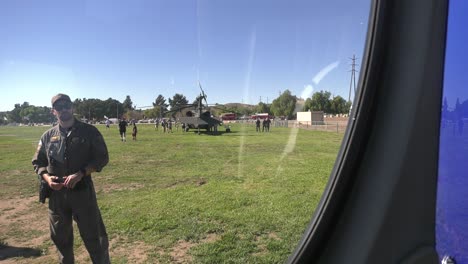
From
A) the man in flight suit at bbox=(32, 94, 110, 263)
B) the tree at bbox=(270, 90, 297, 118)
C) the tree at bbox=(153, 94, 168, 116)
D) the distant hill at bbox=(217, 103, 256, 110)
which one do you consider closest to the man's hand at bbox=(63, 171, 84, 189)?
the man in flight suit at bbox=(32, 94, 110, 263)

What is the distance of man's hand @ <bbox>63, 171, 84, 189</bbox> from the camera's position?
8.38ft

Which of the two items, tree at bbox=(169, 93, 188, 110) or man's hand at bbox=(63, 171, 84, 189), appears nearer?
tree at bbox=(169, 93, 188, 110)

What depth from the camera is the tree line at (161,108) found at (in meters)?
1.10

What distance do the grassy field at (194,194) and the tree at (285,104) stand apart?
11 cm

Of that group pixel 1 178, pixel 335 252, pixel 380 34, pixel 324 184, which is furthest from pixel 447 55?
pixel 1 178

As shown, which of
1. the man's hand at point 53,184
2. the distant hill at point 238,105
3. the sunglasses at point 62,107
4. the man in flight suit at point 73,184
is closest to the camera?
the distant hill at point 238,105

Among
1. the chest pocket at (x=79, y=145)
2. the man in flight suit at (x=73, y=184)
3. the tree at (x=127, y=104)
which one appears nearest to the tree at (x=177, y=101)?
the tree at (x=127, y=104)

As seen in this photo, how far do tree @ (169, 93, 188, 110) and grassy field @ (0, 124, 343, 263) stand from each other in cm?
24

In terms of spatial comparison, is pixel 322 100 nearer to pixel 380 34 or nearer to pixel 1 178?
pixel 380 34

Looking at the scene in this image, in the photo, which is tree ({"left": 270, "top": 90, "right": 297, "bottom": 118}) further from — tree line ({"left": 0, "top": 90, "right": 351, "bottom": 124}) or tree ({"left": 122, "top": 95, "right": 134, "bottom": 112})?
tree ({"left": 122, "top": 95, "right": 134, "bottom": 112})

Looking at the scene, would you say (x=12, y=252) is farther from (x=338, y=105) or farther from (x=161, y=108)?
(x=338, y=105)

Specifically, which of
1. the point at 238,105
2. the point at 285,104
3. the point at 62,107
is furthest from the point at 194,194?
the point at 285,104

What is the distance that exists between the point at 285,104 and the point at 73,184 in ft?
6.52

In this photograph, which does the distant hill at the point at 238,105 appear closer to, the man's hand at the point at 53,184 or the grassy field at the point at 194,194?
the grassy field at the point at 194,194
